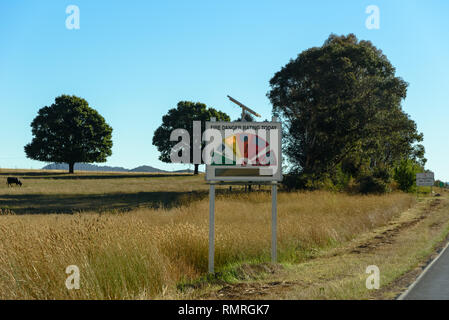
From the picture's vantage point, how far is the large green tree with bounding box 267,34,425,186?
34.6 metres

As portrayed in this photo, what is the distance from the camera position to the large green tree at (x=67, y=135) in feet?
214

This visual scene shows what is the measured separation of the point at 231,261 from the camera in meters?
10.7

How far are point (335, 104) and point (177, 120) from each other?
39.8 metres

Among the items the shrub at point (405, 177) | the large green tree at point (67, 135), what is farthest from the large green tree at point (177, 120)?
the shrub at point (405, 177)

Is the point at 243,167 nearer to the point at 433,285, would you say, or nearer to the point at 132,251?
the point at 132,251

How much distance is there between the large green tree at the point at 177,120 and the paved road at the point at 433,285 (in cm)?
6212

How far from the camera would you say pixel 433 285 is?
7.33 metres

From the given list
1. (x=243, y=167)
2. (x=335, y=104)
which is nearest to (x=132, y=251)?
(x=243, y=167)

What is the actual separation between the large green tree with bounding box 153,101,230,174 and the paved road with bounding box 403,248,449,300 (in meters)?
62.1

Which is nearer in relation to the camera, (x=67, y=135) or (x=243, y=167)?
(x=243, y=167)

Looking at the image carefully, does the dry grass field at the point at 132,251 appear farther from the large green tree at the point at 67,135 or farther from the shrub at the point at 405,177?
the large green tree at the point at 67,135

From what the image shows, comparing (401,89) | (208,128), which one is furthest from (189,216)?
(401,89)
